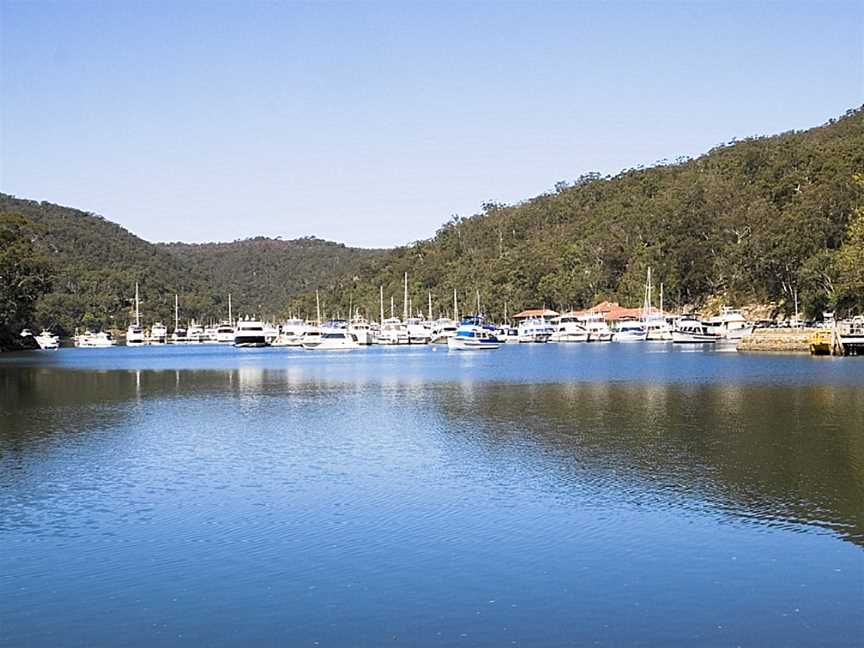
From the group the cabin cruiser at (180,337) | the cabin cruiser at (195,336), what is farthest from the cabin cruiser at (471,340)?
the cabin cruiser at (180,337)

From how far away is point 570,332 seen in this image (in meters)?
125

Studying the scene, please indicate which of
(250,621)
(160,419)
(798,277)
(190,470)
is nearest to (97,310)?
(798,277)

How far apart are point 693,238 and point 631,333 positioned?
46.2 feet

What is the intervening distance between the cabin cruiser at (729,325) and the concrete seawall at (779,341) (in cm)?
1584

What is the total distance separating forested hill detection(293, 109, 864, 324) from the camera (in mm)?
95250

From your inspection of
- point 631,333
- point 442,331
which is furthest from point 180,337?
point 631,333

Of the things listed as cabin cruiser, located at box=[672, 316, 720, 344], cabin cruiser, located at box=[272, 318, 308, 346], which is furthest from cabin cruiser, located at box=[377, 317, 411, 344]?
cabin cruiser, located at box=[672, 316, 720, 344]

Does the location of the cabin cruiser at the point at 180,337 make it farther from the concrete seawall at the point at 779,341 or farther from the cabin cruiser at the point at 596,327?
the concrete seawall at the point at 779,341

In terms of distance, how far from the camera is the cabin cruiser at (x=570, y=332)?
123438mm

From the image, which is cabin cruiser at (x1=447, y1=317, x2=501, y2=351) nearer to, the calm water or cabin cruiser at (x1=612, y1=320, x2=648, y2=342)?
cabin cruiser at (x1=612, y1=320, x2=648, y2=342)

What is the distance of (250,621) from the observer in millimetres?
12734

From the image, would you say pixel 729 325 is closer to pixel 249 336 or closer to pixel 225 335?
pixel 249 336

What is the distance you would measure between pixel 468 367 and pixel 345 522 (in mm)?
52334

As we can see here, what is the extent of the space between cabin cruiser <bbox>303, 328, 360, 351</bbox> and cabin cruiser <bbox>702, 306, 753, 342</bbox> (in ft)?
131
